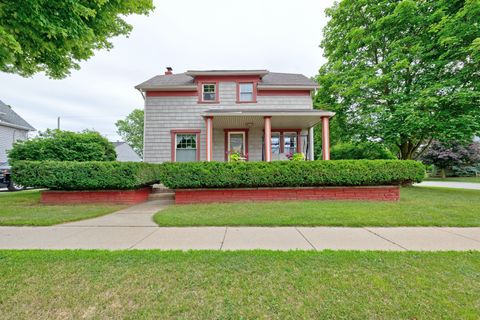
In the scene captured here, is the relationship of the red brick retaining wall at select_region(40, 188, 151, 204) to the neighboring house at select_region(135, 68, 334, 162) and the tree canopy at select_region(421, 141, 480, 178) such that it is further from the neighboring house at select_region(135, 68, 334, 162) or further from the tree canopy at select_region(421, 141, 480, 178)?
the tree canopy at select_region(421, 141, 480, 178)

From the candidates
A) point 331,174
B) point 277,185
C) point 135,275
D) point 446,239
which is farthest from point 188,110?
point 446,239

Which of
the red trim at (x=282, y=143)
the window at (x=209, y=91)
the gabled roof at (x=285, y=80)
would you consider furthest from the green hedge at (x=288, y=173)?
the gabled roof at (x=285, y=80)

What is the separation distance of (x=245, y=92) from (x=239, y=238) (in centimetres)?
972

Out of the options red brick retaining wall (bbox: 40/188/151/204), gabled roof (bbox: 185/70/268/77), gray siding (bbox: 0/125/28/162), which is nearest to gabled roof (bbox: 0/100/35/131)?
gray siding (bbox: 0/125/28/162)

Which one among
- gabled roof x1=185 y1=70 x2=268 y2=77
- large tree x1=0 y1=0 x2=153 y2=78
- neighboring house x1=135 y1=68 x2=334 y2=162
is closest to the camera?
large tree x1=0 y1=0 x2=153 y2=78

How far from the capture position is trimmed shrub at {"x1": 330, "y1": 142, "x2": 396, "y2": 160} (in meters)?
12.9

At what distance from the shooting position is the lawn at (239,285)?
1944 mm

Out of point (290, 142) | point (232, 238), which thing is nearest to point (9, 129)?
point (290, 142)

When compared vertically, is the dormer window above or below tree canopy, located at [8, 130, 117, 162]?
above

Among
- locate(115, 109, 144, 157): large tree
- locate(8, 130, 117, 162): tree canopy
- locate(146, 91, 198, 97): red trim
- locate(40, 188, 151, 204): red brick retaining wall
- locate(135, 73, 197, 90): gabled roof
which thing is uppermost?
locate(115, 109, 144, 157): large tree

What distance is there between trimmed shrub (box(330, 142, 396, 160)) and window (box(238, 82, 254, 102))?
7261 millimetres

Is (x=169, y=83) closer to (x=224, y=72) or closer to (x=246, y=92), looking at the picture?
(x=224, y=72)

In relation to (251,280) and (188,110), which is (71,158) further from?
(251,280)

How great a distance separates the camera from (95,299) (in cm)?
213
